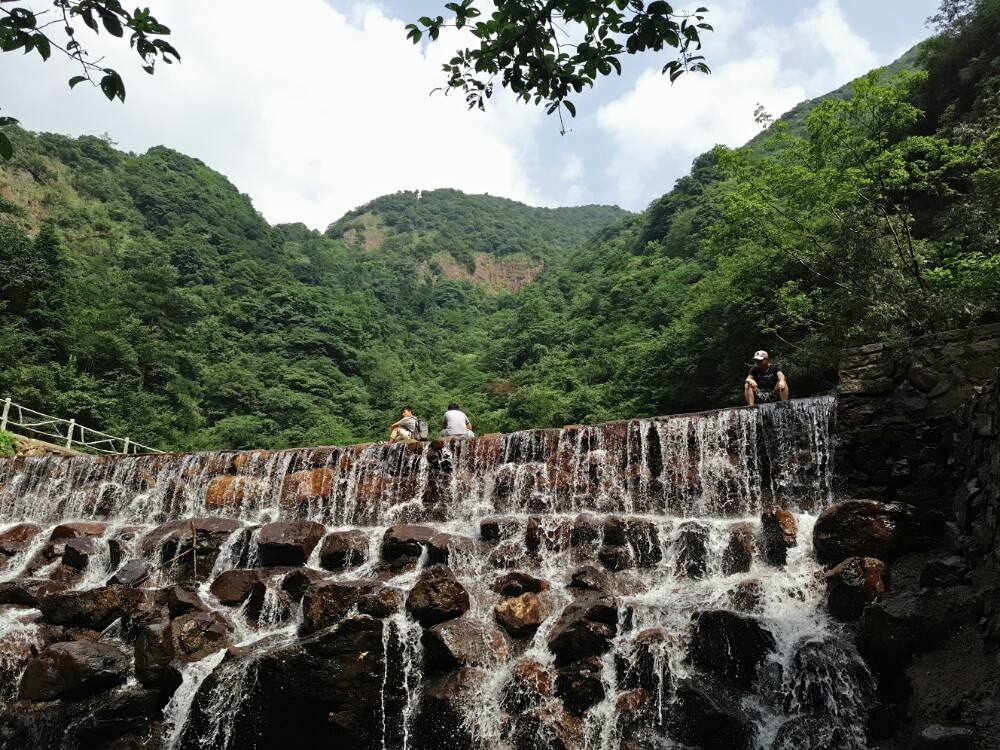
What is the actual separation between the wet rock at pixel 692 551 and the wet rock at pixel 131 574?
899 cm

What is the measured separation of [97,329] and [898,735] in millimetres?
32720

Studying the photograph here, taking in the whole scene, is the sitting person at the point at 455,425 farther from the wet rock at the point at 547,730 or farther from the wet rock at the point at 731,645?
the wet rock at the point at 731,645

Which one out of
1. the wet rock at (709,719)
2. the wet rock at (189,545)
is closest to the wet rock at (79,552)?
the wet rock at (189,545)

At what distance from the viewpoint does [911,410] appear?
8422 mm

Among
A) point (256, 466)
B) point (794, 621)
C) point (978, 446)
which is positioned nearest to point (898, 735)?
point (794, 621)

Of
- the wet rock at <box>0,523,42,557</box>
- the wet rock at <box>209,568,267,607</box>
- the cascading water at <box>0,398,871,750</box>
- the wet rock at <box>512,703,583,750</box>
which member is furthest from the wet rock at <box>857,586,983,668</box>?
the wet rock at <box>0,523,42,557</box>

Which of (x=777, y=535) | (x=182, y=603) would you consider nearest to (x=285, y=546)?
(x=182, y=603)

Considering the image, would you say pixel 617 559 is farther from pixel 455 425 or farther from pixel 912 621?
pixel 455 425

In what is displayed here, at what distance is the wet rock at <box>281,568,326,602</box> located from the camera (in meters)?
9.48

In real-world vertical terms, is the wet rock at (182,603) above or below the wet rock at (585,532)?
below

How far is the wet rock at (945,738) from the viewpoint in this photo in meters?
4.46

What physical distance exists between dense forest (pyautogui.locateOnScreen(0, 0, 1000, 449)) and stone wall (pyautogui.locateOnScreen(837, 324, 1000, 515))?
229 centimetres

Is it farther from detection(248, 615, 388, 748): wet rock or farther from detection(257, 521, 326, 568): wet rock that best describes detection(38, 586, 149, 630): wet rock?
detection(248, 615, 388, 748): wet rock

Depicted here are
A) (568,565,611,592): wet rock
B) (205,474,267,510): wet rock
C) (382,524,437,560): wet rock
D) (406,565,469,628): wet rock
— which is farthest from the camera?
(205,474,267,510): wet rock
